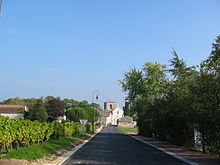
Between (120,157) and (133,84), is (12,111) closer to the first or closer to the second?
(133,84)

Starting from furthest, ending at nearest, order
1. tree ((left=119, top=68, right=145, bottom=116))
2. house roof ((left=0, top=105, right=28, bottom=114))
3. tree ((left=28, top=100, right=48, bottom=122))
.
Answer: house roof ((left=0, top=105, right=28, bottom=114)) → tree ((left=28, top=100, right=48, bottom=122)) → tree ((left=119, top=68, right=145, bottom=116))

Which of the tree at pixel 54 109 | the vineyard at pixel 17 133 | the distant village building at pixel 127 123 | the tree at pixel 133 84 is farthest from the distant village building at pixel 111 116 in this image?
the vineyard at pixel 17 133

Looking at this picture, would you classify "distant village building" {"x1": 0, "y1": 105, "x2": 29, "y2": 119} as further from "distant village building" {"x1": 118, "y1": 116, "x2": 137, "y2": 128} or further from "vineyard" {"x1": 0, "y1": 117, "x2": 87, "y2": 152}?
"vineyard" {"x1": 0, "y1": 117, "x2": 87, "y2": 152}

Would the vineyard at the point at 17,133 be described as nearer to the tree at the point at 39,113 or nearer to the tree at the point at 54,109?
the tree at the point at 39,113

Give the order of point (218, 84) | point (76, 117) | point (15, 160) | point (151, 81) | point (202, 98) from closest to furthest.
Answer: point (15, 160)
point (218, 84)
point (202, 98)
point (151, 81)
point (76, 117)

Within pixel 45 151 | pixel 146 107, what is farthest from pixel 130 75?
pixel 45 151

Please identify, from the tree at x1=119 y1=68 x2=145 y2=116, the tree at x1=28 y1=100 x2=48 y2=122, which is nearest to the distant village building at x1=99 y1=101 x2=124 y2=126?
the tree at x1=28 y1=100 x2=48 y2=122

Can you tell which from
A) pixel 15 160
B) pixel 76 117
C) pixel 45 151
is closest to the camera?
pixel 15 160

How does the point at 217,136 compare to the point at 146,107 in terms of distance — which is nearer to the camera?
the point at 217,136

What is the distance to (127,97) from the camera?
1677 inches

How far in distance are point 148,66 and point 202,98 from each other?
23577mm

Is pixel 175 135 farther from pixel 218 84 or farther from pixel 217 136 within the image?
pixel 218 84

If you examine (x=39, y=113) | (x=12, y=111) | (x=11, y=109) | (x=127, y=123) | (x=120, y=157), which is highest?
(x=11, y=109)

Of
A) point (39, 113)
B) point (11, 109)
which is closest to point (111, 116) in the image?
point (11, 109)
